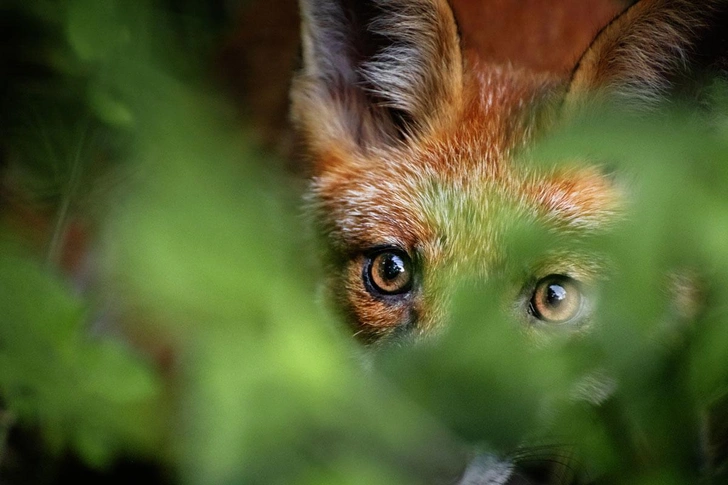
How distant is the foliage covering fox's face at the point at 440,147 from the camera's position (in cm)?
153

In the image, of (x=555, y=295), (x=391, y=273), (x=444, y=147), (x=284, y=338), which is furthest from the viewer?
(x=444, y=147)

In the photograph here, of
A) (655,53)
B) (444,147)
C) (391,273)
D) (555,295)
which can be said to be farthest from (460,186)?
(655,53)

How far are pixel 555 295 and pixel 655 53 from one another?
0.57m

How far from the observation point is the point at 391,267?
1.72m

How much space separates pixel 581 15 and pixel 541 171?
99cm

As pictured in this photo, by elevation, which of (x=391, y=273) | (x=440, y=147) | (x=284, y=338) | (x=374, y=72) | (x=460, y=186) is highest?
(x=374, y=72)

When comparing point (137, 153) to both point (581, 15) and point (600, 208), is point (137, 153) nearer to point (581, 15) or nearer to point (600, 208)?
point (600, 208)

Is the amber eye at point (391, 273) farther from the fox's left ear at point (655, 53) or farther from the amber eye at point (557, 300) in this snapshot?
the fox's left ear at point (655, 53)

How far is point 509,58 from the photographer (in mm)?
2252

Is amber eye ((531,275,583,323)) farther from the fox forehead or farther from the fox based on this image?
the fox forehead

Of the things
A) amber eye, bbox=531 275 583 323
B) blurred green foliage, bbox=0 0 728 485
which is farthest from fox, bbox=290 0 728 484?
blurred green foliage, bbox=0 0 728 485

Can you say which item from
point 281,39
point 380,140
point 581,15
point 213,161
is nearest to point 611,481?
point 213,161

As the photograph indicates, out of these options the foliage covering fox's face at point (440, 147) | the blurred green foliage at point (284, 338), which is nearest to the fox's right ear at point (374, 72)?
the foliage covering fox's face at point (440, 147)

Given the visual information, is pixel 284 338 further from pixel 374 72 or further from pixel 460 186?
pixel 374 72
